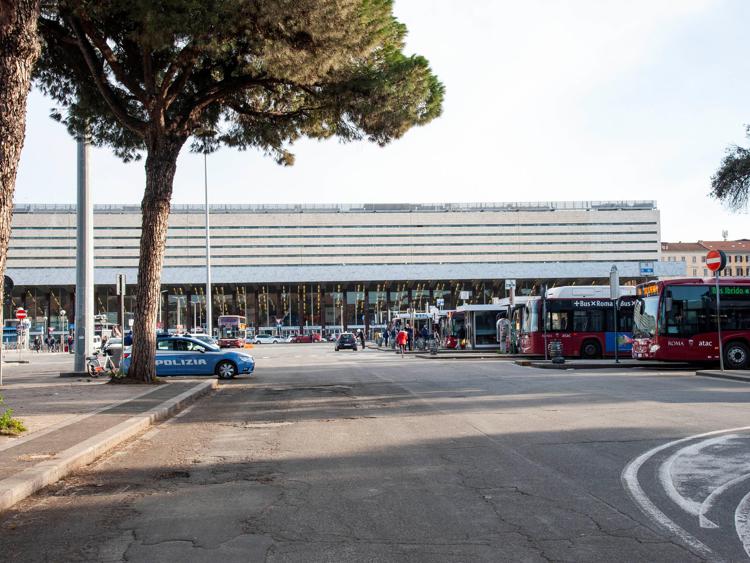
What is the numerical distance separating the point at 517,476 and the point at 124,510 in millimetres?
3628

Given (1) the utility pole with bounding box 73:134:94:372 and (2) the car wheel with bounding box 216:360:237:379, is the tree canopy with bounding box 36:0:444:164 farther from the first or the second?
(2) the car wheel with bounding box 216:360:237:379

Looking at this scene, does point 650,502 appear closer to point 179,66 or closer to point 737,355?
point 179,66

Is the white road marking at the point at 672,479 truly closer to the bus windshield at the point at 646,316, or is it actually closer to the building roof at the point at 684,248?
the bus windshield at the point at 646,316

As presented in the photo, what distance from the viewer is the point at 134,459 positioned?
9.05 meters

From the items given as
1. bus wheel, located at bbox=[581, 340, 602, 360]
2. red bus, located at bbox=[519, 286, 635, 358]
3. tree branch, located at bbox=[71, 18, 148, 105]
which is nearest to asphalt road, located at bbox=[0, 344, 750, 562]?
tree branch, located at bbox=[71, 18, 148, 105]

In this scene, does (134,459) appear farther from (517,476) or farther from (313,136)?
(313,136)

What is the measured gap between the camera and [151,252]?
2006 cm

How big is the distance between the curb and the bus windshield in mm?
17936

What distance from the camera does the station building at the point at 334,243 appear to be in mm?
108625

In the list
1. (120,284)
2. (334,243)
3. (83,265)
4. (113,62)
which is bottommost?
(120,284)

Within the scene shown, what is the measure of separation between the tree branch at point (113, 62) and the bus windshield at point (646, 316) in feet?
57.6

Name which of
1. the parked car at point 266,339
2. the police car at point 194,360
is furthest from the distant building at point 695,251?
the police car at point 194,360

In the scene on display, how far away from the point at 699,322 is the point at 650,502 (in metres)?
21.1

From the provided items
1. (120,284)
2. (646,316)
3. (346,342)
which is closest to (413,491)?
(120,284)
